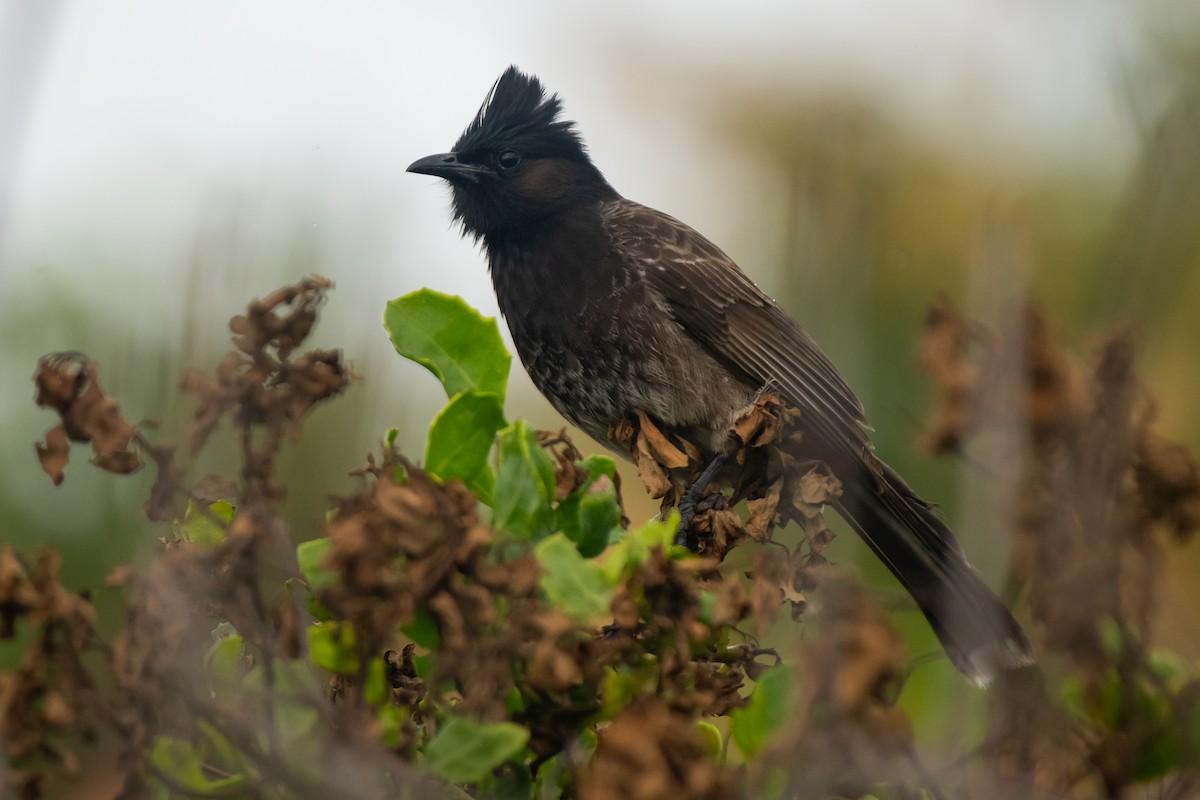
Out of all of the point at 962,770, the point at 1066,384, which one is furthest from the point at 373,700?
the point at 1066,384

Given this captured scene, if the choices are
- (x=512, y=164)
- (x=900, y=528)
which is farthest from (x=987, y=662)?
(x=512, y=164)

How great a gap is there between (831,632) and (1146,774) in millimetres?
585

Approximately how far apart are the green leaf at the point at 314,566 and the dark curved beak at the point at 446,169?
3194 mm

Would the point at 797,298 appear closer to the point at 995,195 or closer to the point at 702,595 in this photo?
the point at 995,195

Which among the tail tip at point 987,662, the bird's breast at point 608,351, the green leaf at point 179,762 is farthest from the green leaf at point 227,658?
the bird's breast at point 608,351

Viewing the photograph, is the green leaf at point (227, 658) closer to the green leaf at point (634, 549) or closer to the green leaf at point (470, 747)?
the green leaf at point (470, 747)

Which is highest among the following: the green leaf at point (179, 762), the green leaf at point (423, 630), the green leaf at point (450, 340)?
the green leaf at point (450, 340)

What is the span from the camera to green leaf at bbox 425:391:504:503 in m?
2.01

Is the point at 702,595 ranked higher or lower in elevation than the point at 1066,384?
lower

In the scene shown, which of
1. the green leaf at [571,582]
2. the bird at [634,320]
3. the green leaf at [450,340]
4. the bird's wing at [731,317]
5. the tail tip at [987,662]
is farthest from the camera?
the bird's wing at [731,317]

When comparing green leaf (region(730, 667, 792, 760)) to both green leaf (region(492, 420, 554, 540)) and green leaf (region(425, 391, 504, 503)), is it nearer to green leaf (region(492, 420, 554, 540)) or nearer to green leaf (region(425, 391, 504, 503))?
green leaf (region(492, 420, 554, 540))

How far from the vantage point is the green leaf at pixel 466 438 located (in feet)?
6.60

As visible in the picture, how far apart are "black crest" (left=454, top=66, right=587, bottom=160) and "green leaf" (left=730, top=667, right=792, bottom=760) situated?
3.36m

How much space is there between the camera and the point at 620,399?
4082 mm
